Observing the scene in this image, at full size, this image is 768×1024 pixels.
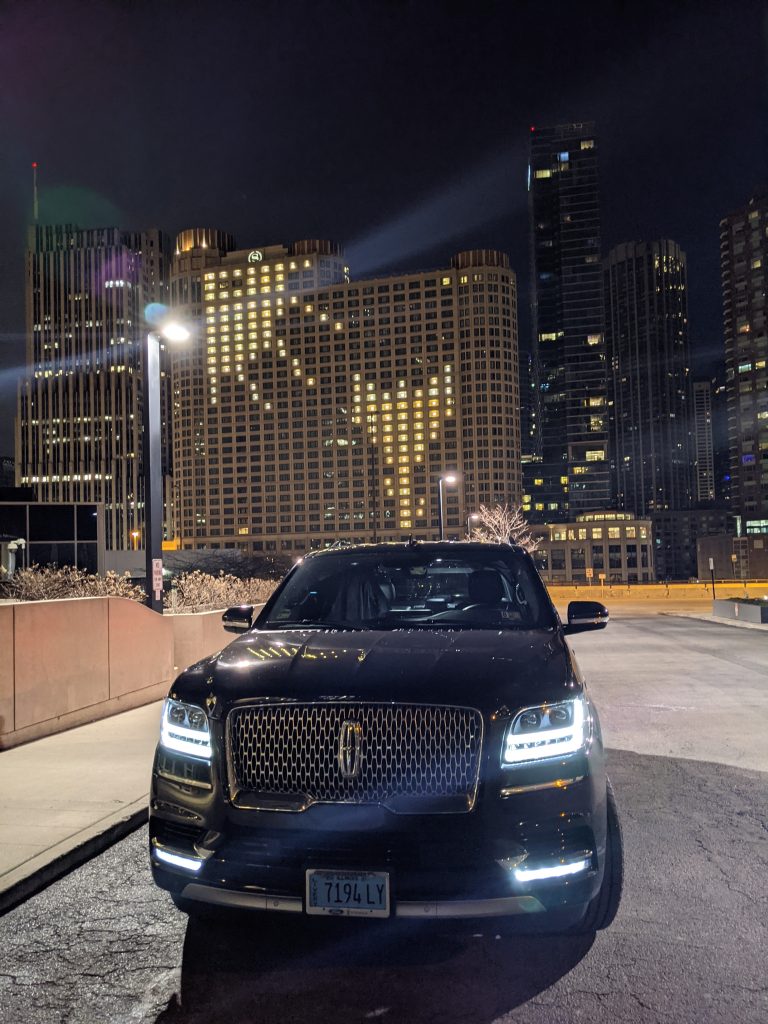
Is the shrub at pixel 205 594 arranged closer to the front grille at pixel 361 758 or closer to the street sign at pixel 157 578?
the street sign at pixel 157 578

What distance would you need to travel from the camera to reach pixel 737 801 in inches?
234

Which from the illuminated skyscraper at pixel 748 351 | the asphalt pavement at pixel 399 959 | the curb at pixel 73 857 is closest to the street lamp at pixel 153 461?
the curb at pixel 73 857

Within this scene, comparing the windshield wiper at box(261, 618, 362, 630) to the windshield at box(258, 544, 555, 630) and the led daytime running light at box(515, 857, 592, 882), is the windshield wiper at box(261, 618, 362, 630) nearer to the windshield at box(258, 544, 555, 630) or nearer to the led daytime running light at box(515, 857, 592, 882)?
the windshield at box(258, 544, 555, 630)

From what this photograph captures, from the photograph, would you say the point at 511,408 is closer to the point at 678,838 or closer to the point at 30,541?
the point at 30,541

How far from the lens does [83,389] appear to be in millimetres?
179375

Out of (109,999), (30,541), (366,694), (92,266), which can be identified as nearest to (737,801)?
(366,694)

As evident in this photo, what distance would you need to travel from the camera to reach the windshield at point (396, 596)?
4613 millimetres

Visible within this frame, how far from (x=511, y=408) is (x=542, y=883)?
635ft

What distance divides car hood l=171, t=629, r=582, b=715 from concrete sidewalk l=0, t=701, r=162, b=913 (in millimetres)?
1842

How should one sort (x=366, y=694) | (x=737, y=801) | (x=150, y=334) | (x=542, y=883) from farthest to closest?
(x=150, y=334)
(x=737, y=801)
(x=366, y=694)
(x=542, y=883)

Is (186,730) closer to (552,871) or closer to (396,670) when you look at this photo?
(396,670)

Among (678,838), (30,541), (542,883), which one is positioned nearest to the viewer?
(542,883)

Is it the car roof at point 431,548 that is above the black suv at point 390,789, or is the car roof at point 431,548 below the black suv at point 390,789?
Answer: above

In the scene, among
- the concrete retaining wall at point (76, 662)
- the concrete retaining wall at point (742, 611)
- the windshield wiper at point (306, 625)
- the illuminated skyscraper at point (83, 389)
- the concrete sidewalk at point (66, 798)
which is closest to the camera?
the windshield wiper at point (306, 625)
